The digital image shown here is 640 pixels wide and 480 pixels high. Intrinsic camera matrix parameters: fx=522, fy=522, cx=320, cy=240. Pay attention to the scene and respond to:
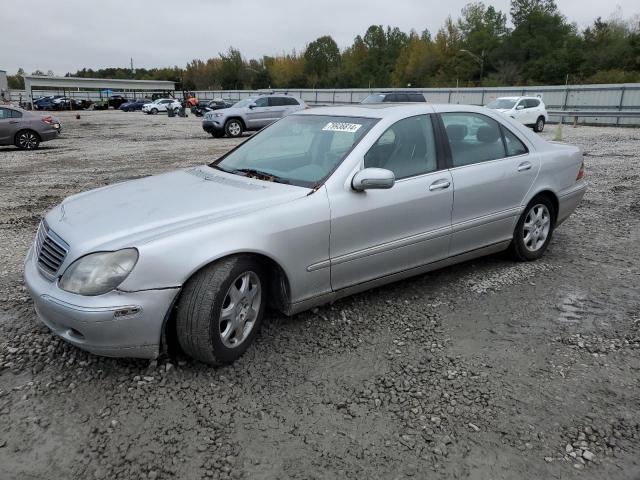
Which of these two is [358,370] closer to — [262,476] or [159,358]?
[262,476]

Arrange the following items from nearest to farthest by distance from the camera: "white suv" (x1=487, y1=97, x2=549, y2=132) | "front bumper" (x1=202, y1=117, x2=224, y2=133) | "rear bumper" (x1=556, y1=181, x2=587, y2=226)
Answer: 1. "rear bumper" (x1=556, y1=181, x2=587, y2=226)
2. "front bumper" (x1=202, y1=117, x2=224, y2=133)
3. "white suv" (x1=487, y1=97, x2=549, y2=132)

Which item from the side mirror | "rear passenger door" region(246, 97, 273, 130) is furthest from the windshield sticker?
"rear passenger door" region(246, 97, 273, 130)

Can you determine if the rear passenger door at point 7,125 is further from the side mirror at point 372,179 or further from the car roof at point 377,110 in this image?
the side mirror at point 372,179

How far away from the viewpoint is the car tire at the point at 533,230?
4.69 m

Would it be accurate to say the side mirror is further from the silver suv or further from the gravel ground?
the silver suv

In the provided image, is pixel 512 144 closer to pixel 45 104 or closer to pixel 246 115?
pixel 246 115

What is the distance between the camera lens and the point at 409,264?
3.86m

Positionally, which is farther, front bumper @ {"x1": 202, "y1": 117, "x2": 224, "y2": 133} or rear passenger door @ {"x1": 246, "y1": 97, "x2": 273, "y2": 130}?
rear passenger door @ {"x1": 246, "y1": 97, "x2": 273, "y2": 130}

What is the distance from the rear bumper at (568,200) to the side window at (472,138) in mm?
944

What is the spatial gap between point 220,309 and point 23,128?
15.8m

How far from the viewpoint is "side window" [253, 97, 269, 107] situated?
2090cm

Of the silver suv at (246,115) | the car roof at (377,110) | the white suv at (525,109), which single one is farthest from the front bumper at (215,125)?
the car roof at (377,110)

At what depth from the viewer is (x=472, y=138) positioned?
14.3 ft

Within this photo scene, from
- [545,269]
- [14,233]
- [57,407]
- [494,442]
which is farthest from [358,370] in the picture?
[14,233]
